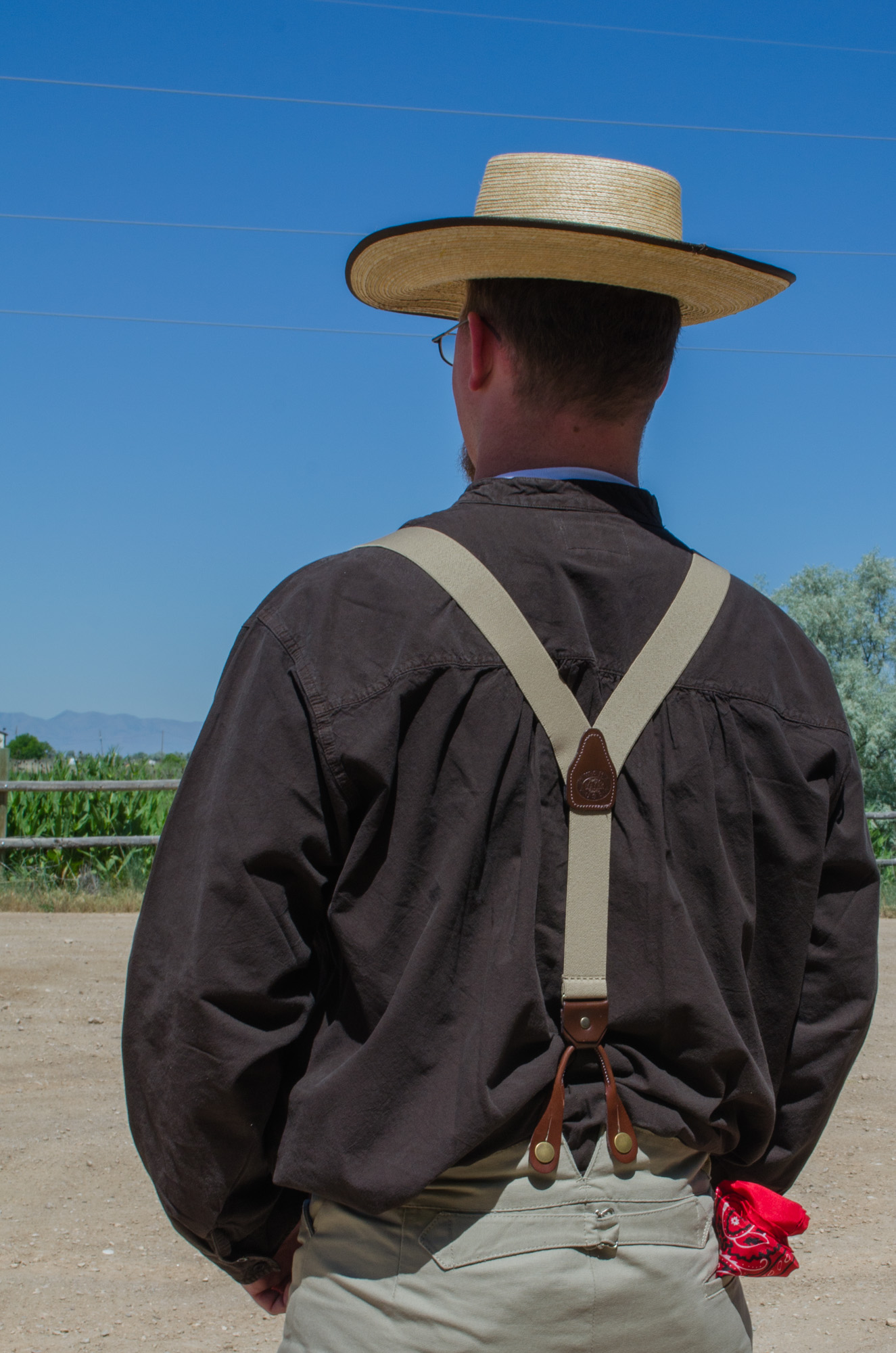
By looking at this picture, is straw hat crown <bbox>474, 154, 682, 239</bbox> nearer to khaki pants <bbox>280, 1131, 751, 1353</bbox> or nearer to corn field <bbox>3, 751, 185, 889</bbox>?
khaki pants <bbox>280, 1131, 751, 1353</bbox>

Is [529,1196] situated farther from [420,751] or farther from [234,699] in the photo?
[234,699]

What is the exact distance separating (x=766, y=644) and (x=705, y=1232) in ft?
2.62

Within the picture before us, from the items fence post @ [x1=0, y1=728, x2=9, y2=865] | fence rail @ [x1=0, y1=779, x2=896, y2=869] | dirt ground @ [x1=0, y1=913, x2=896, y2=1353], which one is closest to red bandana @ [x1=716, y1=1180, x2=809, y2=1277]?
dirt ground @ [x1=0, y1=913, x2=896, y2=1353]

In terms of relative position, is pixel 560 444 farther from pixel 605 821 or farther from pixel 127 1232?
pixel 127 1232

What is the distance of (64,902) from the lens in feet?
33.6

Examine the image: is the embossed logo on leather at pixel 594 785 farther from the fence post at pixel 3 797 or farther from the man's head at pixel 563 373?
the fence post at pixel 3 797

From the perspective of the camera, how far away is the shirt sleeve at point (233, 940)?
4.87 feet

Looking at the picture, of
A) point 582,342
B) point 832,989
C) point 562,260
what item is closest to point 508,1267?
point 832,989

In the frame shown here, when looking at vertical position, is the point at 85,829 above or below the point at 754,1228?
below

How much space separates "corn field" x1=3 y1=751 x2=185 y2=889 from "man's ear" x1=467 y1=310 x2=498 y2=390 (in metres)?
10.2

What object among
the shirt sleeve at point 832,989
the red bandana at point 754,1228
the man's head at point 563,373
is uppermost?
the man's head at point 563,373

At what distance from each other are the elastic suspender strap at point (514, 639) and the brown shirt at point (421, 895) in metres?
0.02

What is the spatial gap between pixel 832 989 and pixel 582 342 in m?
1.01

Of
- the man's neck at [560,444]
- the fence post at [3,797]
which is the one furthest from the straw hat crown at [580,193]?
the fence post at [3,797]
